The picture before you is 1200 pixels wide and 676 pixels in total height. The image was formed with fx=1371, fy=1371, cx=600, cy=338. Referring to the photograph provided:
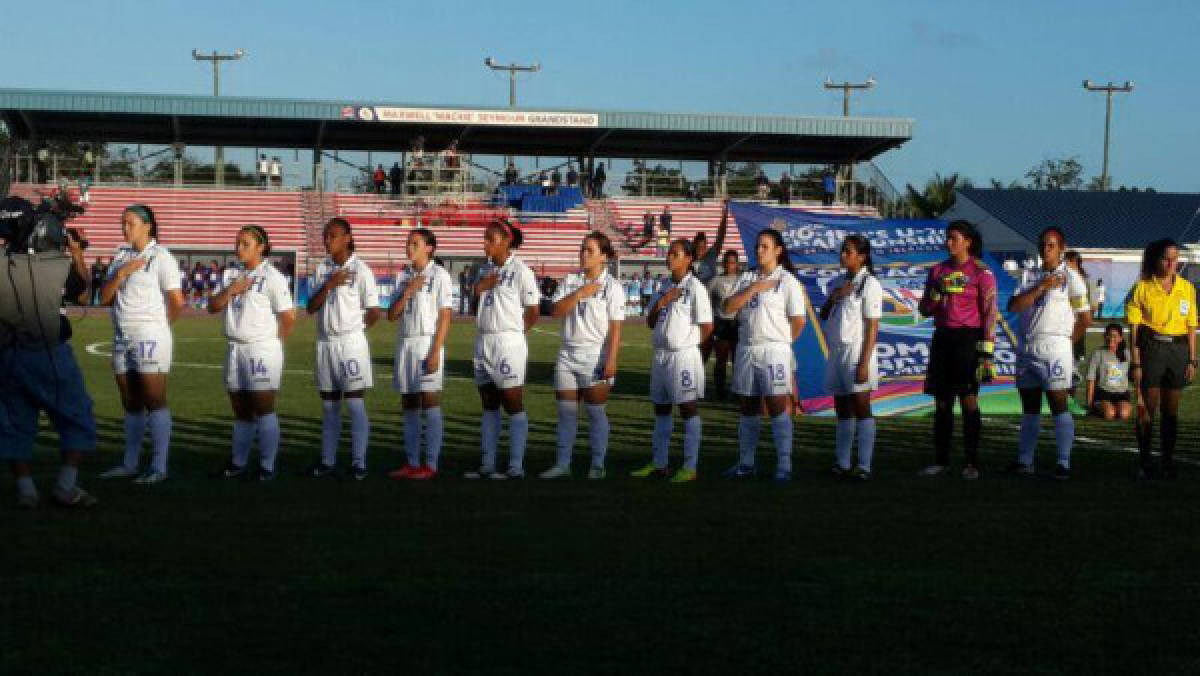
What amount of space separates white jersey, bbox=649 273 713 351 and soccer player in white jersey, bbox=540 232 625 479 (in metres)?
0.42

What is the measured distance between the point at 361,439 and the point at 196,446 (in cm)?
290

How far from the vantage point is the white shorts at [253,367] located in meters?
10.8

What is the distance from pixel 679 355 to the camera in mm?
11477

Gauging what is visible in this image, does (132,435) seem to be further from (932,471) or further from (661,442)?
(932,471)

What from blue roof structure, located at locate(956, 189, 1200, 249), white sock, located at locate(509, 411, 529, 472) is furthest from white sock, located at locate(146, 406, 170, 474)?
blue roof structure, located at locate(956, 189, 1200, 249)

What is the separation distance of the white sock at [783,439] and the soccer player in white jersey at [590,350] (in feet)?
4.61

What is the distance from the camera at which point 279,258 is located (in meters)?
56.5

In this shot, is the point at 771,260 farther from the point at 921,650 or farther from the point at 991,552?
the point at 921,650

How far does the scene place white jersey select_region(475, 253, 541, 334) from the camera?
36.7 feet

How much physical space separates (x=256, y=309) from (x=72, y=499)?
227 centimetres

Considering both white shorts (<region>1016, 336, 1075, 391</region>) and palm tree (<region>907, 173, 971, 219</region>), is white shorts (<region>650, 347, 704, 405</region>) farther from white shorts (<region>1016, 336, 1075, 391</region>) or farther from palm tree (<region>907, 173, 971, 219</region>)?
palm tree (<region>907, 173, 971, 219</region>)

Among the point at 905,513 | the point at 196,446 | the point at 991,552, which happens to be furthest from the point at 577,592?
the point at 196,446

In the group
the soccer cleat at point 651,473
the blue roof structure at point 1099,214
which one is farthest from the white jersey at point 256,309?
the blue roof structure at point 1099,214

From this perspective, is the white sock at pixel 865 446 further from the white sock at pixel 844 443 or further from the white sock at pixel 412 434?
the white sock at pixel 412 434
